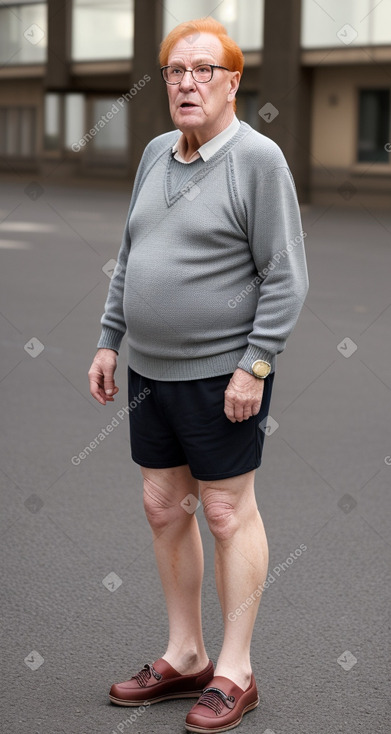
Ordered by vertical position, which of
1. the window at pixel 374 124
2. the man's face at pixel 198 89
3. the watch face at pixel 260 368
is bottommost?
the window at pixel 374 124

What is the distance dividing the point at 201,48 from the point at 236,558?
1.39 metres

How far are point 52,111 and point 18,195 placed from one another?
10338 millimetres

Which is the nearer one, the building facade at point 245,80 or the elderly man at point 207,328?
the elderly man at point 207,328

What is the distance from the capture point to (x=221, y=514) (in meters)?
3.05

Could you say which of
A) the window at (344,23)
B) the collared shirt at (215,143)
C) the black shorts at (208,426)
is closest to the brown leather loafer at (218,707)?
the black shorts at (208,426)

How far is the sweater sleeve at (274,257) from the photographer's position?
2.85 metres

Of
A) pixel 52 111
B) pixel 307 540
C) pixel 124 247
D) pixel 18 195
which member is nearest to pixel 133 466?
pixel 307 540

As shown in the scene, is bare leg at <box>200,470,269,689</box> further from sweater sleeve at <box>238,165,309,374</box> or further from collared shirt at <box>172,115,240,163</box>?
collared shirt at <box>172,115,240,163</box>

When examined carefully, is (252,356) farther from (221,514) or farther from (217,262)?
(221,514)

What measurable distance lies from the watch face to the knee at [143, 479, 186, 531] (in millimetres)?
503

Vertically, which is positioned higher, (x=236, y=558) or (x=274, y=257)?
(x=274, y=257)

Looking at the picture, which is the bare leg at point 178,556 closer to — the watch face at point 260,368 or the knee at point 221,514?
the knee at point 221,514

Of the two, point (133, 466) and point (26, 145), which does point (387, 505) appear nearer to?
point (133, 466)

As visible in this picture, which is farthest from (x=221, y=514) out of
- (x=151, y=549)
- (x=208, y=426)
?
(x=151, y=549)
